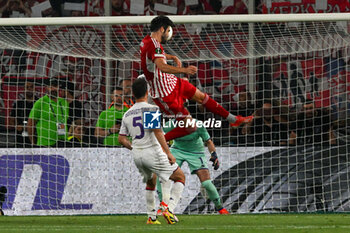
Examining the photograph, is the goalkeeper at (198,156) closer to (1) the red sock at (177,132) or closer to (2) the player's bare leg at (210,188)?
(2) the player's bare leg at (210,188)

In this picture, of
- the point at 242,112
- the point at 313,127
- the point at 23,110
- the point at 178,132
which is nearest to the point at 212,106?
the point at 178,132

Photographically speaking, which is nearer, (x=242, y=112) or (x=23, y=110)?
(x=242, y=112)

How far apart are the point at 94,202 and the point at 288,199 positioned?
265 cm

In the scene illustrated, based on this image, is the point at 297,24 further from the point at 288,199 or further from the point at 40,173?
the point at 40,173

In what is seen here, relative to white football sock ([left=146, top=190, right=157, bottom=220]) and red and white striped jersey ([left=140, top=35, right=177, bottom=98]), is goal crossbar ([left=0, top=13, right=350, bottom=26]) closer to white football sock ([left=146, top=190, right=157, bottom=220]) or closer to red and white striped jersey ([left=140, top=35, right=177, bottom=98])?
red and white striped jersey ([left=140, top=35, right=177, bottom=98])

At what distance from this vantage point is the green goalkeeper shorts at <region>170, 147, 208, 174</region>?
1198cm

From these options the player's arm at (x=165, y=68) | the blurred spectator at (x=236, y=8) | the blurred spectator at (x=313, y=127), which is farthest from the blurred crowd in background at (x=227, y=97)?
the player's arm at (x=165, y=68)

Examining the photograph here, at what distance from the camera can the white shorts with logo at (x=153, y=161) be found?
903cm

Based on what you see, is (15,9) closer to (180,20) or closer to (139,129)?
(180,20)

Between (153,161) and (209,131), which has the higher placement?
(153,161)

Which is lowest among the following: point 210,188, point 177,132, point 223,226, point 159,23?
point 210,188

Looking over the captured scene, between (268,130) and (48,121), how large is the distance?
3033mm

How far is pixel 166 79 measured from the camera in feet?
33.4

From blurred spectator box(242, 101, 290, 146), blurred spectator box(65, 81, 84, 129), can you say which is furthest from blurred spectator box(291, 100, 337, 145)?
blurred spectator box(65, 81, 84, 129)
